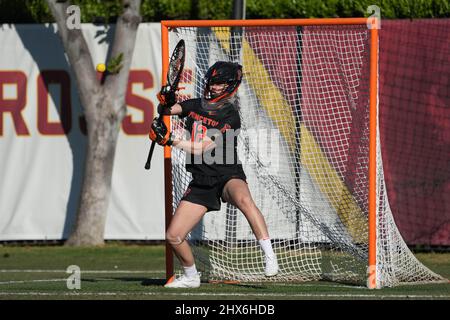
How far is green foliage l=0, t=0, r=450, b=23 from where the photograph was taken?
13703mm

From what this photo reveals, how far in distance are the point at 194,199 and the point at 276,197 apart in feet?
A: 7.76

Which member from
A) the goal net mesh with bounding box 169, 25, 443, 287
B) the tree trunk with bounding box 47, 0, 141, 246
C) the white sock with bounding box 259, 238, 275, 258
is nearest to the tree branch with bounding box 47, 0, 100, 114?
the tree trunk with bounding box 47, 0, 141, 246

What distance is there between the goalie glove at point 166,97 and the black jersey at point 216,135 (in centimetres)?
19

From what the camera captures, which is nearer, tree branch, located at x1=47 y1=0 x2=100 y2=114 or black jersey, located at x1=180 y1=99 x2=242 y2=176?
black jersey, located at x1=180 y1=99 x2=242 y2=176

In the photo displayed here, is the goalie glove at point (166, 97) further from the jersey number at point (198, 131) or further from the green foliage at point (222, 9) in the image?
the green foliage at point (222, 9)

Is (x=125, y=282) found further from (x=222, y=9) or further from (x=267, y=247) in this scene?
(x=222, y=9)

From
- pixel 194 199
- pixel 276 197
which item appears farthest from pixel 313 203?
pixel 194 199

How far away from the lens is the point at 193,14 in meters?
14.7

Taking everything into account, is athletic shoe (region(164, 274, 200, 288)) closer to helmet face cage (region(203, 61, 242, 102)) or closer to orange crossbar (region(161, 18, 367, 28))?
helmet face cage (region(203, 61, 242, 102))

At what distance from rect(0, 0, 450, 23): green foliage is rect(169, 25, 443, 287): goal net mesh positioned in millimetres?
1537

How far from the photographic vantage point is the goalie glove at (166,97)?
30.5ft

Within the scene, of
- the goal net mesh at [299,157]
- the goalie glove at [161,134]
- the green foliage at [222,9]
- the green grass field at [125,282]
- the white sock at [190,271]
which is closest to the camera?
the green grass field at [125,282]

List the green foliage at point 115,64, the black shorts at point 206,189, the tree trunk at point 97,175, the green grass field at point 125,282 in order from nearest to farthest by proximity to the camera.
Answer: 1. the green grass field at point 125,282
2. the black shorts at point 206,189
3. the green foliage at point 115,64
4. the tree trunk at point 97,175

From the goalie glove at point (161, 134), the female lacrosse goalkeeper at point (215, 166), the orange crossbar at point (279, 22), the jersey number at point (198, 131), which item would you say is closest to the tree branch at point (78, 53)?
the orange crossbar at point (279, 22)
